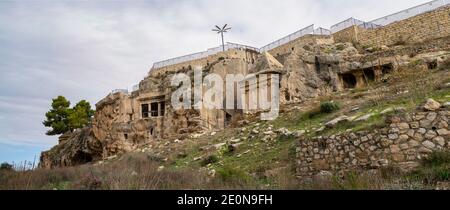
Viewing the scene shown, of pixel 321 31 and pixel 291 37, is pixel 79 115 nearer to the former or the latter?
pixel 291 37

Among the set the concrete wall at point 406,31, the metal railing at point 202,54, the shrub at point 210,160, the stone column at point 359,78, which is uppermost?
the metal railing at point 202,54

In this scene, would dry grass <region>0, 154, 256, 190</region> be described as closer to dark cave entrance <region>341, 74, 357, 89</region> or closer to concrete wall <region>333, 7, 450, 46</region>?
dark cave entrance <region>341, 74, 357, 89</region>

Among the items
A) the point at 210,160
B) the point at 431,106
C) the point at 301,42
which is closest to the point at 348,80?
the point at 301,42

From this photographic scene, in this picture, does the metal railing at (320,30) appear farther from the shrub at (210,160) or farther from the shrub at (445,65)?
the shrub at (210,160)

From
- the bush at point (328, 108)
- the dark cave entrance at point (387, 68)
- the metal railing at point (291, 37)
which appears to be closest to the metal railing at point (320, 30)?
the metal railing at point (291, 37)

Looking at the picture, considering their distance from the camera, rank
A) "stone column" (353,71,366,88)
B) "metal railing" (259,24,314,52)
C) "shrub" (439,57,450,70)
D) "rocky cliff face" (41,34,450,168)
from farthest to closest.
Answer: "metal railing" (259,24,314,52), "stone column" (353,71,366,88), "rocky cliff face" (41,34,450,168), "shrub" (439,57,450,70)

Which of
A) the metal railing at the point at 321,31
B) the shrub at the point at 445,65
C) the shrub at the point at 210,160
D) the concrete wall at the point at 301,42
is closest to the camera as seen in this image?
the shrub at the point at 210,160

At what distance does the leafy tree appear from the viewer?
122 feet

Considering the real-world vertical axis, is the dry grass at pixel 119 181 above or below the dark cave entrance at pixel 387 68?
below

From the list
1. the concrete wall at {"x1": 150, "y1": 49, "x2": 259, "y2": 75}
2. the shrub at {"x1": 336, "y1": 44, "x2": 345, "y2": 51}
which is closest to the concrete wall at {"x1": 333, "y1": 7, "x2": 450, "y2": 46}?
the shrub at {"x1": 336, "y1": 44, "x2": 345, "y2": 51}

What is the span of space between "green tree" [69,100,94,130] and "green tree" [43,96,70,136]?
0.58m

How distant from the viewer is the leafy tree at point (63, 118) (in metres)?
37.2

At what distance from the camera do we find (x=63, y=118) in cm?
3800

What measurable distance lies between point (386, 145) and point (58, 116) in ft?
121
